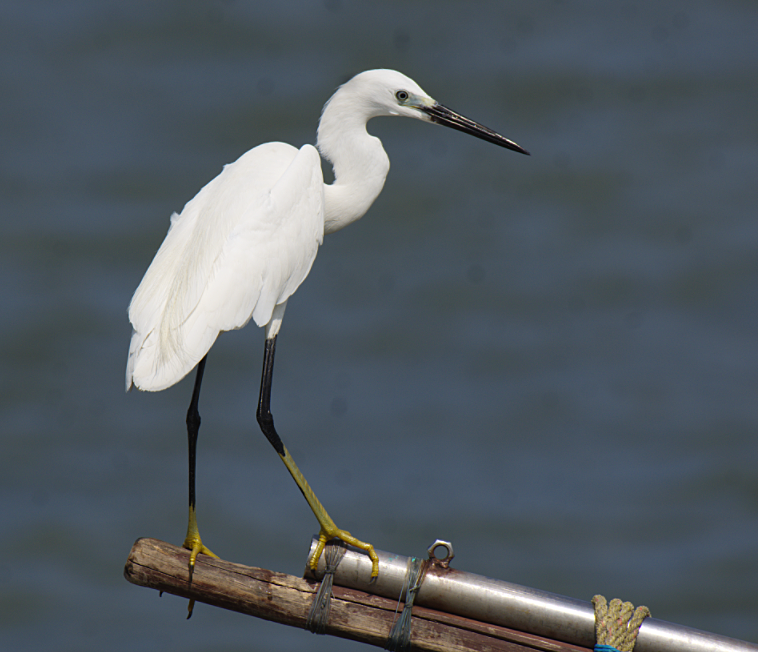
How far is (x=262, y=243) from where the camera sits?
8.14 ft

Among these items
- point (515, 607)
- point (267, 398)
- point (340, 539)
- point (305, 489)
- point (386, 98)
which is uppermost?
point (386, 98)

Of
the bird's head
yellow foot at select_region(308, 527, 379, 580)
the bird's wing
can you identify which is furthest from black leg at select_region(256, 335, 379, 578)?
the bird's head

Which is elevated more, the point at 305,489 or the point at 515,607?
the point at 305,489

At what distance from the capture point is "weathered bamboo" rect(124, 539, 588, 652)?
199 centimetres

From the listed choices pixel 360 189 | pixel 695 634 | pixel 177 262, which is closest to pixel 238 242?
pixel 177 262

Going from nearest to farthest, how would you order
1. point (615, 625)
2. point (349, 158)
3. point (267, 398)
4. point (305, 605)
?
point (615, 625)
point (305, 605)
point (267, 398)
point (349, 158)

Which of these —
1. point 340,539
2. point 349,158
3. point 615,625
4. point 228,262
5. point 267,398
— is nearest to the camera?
point 615,625

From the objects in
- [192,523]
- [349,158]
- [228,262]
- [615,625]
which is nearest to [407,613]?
[615,625]

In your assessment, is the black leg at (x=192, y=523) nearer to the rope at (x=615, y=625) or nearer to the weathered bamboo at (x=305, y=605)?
the weathered bamboo at (x=305, y=605)

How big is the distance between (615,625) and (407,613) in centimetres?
48

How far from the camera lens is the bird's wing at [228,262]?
2.31 m

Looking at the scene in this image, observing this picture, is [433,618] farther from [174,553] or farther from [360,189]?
[360,189]

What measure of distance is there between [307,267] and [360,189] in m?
0.34

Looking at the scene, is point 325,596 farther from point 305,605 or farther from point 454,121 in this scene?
point 454,121
